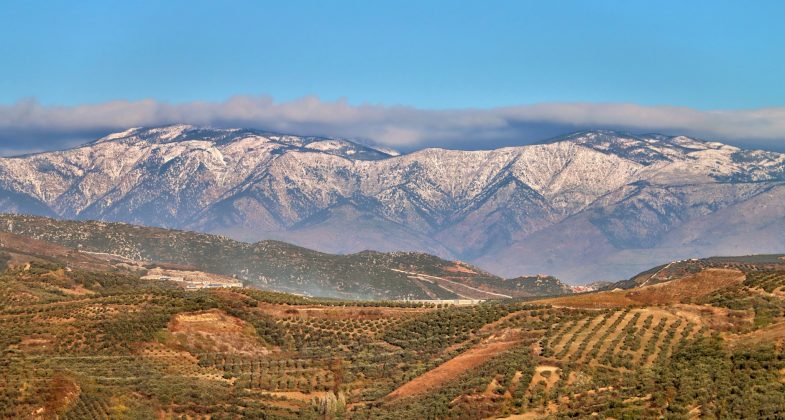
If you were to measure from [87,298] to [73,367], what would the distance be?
4098 cm

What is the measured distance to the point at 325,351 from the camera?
459 ft

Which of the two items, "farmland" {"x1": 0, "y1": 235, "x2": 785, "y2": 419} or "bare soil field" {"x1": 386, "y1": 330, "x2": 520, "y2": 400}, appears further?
"bare soil field" {"x1": 386, "y1": 330, "x2": 520, "y2": 400}

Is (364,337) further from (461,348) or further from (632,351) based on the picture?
(632,351)

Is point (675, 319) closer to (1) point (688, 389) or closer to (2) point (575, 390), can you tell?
(2) point (575, 390)

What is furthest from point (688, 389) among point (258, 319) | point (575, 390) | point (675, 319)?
point (258, 319)

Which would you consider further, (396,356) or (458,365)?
(396,356)

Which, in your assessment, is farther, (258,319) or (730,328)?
(258,319)

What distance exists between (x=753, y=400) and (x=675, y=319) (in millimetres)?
41832

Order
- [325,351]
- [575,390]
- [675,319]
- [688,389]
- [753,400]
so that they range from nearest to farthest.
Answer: [753,400]
[688,389]
[575,390]
[675,319]
[325,351]

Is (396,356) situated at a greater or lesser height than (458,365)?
lesser

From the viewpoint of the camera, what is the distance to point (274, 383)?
123 meters

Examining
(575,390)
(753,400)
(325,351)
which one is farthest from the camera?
(325,351)

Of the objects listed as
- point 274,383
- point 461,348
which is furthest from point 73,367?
point 461,348

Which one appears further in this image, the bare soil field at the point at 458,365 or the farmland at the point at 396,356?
the bare soil field at the point at 458,365
